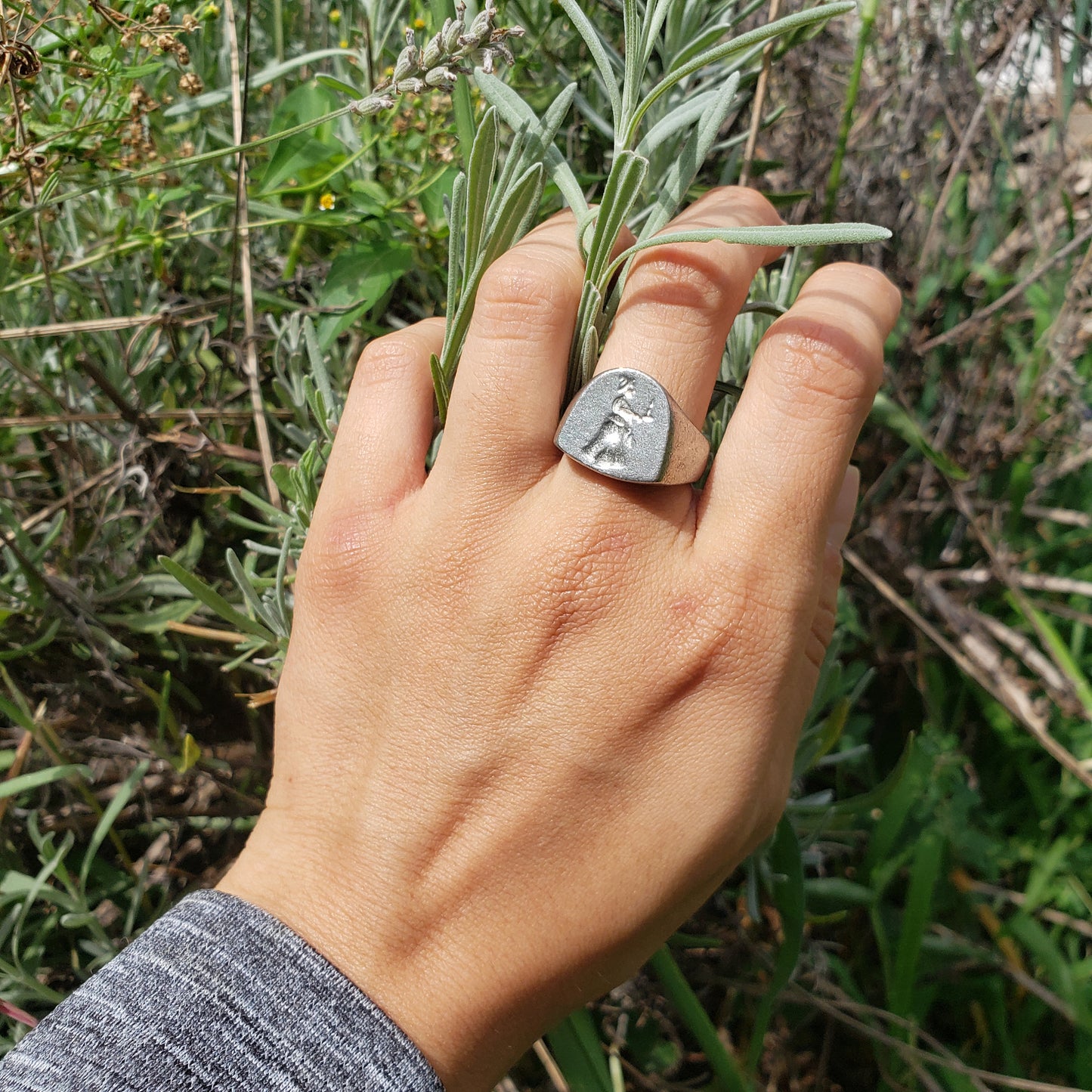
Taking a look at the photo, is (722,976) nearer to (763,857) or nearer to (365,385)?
(763,857)

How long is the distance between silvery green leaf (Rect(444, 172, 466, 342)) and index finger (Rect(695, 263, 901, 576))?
1.11 feet

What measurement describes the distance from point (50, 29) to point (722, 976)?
183 cm

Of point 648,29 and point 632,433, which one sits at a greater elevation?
point 648,29

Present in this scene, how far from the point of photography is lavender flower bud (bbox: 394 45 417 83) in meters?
0.86

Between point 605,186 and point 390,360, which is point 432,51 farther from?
point 390,360

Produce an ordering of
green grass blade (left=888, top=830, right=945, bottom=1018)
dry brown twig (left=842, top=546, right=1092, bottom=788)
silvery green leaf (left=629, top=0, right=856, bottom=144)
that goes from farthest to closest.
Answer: dry brown twig (left=842, top=546, right=1092, bottom=788) < green grass blade (left=888, top=830, right=945, bottom=1018) < silvery green leaf (left=629, top=0, right=856, bottom=144)

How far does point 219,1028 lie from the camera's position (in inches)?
34.1

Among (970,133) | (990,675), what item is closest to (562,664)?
(990,675)

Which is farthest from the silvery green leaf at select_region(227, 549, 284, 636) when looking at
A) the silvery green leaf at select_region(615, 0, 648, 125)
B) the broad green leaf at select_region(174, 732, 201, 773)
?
the silvery green leaf at select_region(615, 0, 648, 125)

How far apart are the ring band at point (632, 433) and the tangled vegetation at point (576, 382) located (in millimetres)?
86

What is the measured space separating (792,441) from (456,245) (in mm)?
415

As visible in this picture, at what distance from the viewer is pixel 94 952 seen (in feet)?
4.58

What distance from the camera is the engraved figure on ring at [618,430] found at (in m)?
0.89

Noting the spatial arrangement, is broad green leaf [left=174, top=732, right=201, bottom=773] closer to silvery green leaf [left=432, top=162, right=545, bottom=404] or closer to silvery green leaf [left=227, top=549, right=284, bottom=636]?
silvery green leaf [left=227, top=549, right=284, bottom=636]
